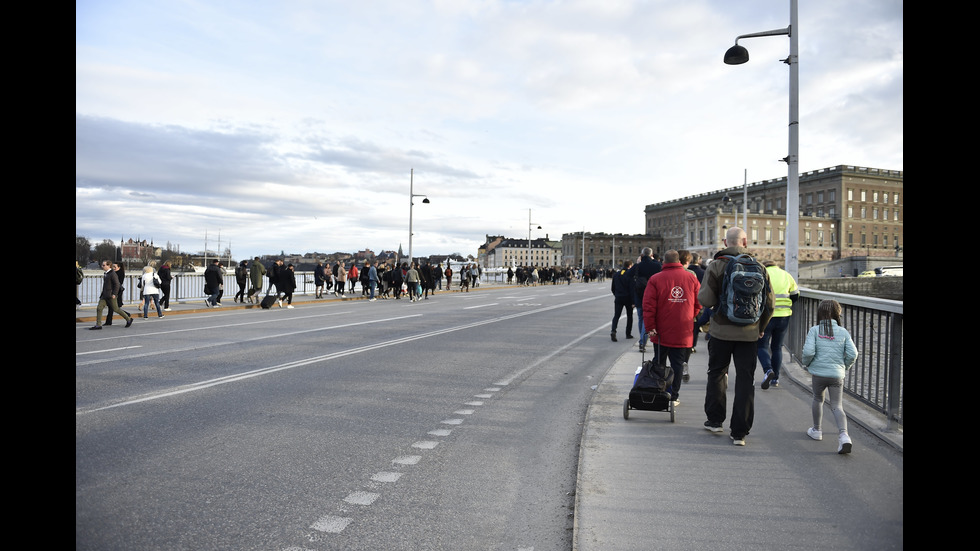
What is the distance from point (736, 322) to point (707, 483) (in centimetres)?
163

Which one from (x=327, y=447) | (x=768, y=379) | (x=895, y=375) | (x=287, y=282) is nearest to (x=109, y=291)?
(x=287, y=282)

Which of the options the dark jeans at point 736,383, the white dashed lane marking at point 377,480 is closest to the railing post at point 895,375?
the dark jeans at point 736,383

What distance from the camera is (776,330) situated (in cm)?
818

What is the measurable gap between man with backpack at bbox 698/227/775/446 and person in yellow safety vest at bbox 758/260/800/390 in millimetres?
2565

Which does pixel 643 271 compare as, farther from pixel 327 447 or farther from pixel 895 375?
pixel 327 447

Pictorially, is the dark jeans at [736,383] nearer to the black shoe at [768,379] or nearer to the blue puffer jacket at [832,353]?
the blue puffer jacket at [832,353]

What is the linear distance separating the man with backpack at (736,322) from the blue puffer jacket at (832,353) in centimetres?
43

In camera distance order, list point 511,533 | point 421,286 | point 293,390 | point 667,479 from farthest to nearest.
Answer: point 421,286 < point 293,390 < point 667,479 < point 511,533

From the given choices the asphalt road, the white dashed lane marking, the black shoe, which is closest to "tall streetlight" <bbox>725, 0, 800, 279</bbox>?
the asphalt road

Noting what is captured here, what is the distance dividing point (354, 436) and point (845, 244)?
130464 millimetres

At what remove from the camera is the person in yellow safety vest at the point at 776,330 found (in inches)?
320

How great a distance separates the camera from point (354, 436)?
574 centimetres
